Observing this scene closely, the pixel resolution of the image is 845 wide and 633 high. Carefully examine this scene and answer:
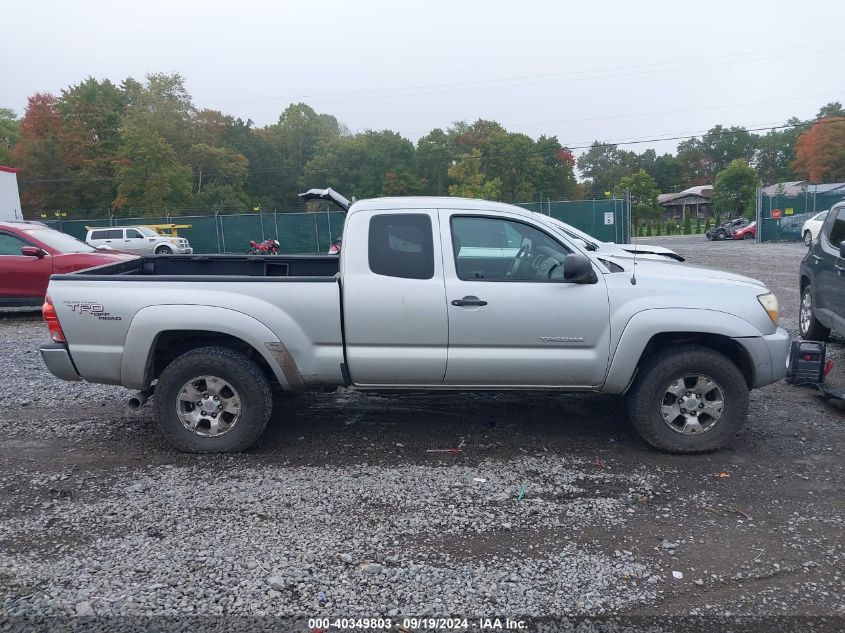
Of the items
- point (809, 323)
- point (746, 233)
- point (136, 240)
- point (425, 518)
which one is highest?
point (136, 240)

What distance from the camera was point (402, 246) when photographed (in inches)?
209

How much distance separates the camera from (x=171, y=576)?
3664mm

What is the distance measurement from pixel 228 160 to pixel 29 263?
58.2m

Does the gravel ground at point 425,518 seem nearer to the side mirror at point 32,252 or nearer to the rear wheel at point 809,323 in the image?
the rear wheel at point 809,323

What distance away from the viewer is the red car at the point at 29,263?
11672 mm

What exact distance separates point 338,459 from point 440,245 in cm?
175

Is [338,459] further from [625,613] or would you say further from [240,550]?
[625,613]

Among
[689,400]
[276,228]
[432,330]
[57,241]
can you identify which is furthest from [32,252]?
[276,228]

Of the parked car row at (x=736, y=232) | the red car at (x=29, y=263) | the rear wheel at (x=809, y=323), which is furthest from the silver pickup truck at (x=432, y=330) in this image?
the parked car row at (x=736, y=232)

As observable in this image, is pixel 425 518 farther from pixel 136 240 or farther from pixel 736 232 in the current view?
pixel 736 232

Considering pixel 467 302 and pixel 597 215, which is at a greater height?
pixel 597 215

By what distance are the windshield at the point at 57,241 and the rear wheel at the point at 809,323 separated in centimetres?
1104

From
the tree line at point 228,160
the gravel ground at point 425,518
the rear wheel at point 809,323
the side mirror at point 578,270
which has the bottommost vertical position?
the gravel ground at point 425,518

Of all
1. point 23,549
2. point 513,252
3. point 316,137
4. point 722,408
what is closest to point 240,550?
point 23,549
